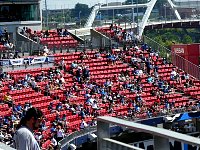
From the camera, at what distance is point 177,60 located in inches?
1554

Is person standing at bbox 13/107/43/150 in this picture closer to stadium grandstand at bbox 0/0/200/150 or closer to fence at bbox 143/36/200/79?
stadium grandstand at bbox 0/0/200/150

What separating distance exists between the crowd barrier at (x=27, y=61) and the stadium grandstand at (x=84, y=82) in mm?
51

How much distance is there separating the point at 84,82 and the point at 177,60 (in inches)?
423

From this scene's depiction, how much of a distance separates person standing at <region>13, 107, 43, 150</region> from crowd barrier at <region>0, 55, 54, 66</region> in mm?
24572

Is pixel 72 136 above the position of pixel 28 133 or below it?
below

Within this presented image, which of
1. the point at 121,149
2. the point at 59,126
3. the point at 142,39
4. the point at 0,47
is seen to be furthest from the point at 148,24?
the point at 121,149

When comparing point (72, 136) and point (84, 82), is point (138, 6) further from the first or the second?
point (72, 136)

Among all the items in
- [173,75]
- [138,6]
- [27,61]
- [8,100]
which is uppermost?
[138,6]

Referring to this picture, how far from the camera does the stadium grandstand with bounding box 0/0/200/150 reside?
2427 centimetres

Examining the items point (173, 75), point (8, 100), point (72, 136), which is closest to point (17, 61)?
point (8, 100)

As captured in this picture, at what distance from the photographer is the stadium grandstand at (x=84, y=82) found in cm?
2427

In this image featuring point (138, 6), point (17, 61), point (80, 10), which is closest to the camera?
point (17, 61)

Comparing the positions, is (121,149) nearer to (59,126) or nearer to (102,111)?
(59,126)

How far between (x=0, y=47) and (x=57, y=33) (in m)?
6.24
